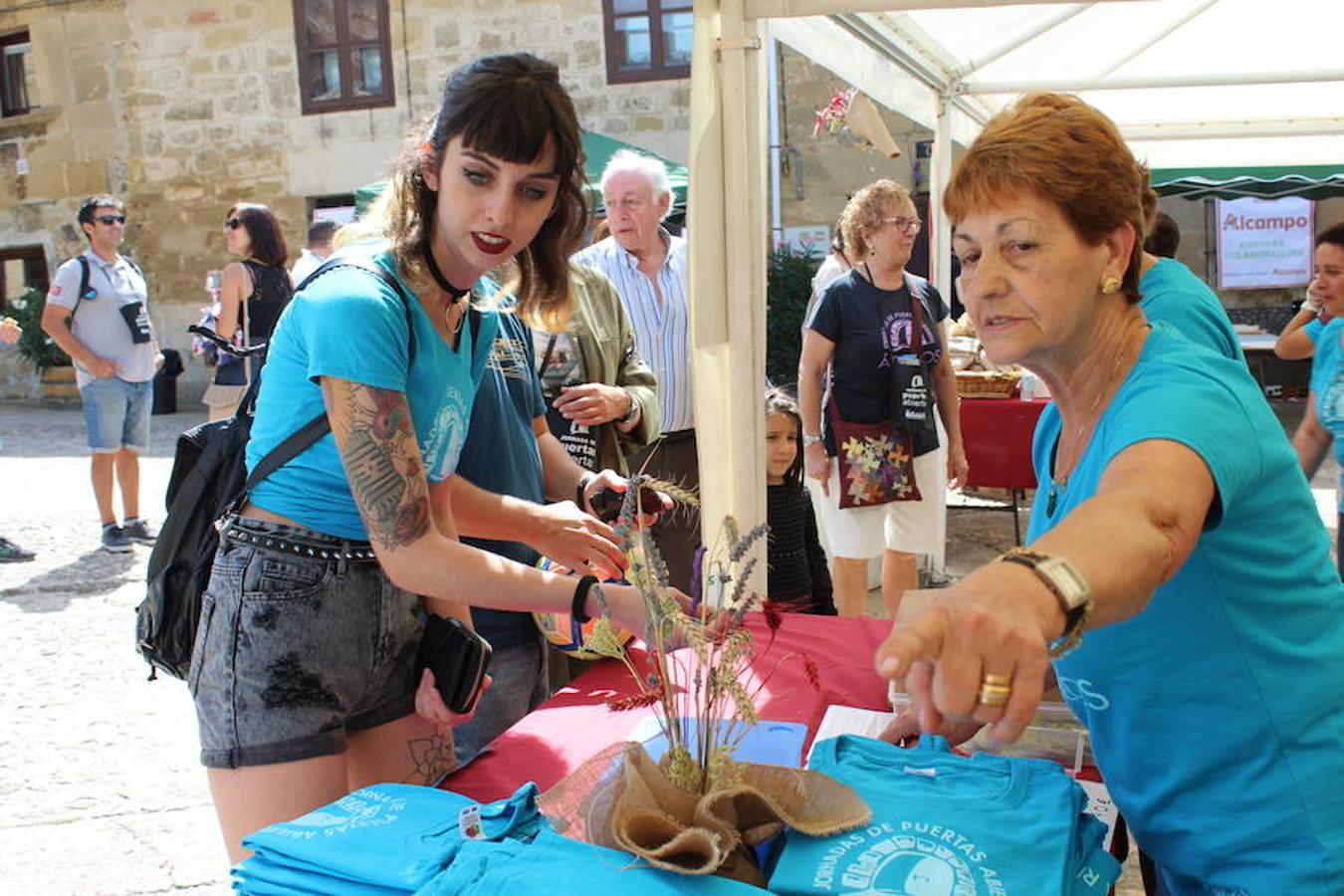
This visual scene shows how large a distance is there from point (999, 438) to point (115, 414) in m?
4.93

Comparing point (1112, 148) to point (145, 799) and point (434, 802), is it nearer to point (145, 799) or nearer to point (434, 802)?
point (434, 802)

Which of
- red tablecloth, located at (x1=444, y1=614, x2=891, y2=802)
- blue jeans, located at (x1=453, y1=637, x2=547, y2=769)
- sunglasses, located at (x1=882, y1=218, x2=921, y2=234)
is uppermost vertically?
Result: sunglasses, located at (x1=882, y1=218, x2=921, y2=234)

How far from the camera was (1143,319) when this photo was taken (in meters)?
1.38

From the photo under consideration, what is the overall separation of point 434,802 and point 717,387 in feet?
6.57

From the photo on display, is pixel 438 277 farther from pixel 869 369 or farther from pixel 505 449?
pixel 869 369

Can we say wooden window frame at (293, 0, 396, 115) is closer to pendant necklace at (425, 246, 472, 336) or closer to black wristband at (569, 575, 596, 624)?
pendant necklace at (425, 246, 472, 336)

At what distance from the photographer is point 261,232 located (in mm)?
6477

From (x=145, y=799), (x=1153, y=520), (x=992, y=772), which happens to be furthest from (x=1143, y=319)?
(x=145, y=799)

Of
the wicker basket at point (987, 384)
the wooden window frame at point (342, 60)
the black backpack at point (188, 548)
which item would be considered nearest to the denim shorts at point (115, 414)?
the wicker basket at point (987, 384)

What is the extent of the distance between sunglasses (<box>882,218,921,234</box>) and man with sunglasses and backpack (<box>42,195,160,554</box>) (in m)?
4.42

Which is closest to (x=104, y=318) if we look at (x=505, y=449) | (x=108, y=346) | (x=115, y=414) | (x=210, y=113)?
(x=108, y=346)

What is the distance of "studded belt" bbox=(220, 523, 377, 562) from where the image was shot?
1675mm

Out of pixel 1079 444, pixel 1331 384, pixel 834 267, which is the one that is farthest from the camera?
pixel 834 267

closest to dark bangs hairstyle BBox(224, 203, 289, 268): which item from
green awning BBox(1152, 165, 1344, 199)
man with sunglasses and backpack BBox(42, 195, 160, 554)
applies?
man with sunglasses and backpack BBox(42, 195, 160, 554)
